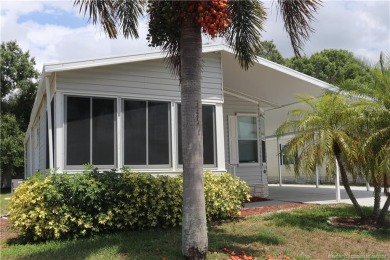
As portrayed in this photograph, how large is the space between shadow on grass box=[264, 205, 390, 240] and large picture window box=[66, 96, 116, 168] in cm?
393

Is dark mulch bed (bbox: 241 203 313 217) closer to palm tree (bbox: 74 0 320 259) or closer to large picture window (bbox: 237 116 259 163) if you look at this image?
large picture window (bbox: 237 116 259 163)

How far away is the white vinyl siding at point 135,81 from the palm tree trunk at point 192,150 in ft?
12.4

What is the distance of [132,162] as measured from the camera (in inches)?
376

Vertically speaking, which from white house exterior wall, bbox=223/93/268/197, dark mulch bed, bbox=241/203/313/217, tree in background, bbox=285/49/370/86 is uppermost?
tree in background, bbox=285/49/370/86

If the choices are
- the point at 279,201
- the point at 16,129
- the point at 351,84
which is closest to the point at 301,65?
the point at 16,129

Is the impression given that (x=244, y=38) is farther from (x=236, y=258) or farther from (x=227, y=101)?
(x=227, y=101)

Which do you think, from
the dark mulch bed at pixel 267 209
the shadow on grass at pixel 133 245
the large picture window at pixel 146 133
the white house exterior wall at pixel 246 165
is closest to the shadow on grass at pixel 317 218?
the dark mulch bed at pixel 267 209

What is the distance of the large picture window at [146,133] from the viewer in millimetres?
9594

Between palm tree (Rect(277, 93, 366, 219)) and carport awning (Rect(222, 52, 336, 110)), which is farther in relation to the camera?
carport awning (Rect(222, 52, 336, 110))

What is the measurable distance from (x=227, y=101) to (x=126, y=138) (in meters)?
5.52

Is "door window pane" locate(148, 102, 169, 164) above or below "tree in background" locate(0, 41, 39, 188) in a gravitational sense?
below

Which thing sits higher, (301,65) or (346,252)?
(301,65)

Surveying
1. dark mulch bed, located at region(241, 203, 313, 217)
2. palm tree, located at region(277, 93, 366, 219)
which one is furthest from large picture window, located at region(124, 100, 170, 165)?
palm tree, located at region(277, 93, 366, 219)

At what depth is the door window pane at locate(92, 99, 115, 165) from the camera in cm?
926
